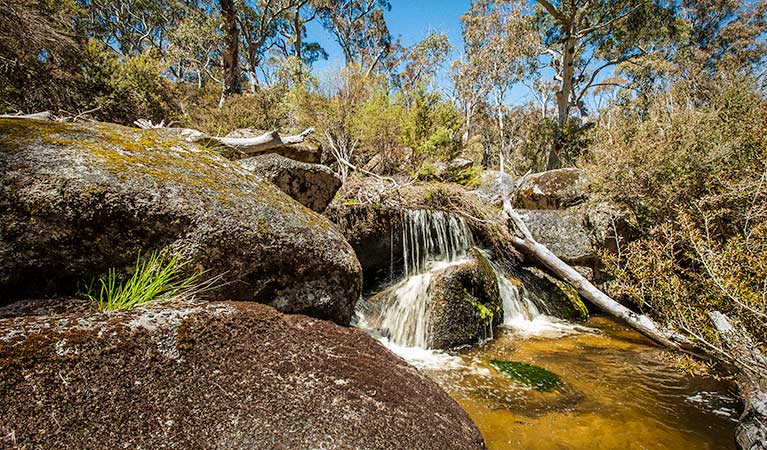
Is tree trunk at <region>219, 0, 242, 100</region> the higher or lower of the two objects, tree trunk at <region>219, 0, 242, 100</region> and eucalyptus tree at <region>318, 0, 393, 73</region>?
the lower

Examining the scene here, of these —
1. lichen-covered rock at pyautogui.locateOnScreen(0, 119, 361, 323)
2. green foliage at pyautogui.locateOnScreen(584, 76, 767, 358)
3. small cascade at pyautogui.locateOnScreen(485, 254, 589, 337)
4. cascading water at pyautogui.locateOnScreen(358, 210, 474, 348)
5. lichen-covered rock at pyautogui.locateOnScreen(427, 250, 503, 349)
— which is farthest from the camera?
small cascade at pyautogui.locateOnScreen(485, 254, 589, 337)

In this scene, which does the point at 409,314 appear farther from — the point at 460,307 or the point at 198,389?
the point at 198,389

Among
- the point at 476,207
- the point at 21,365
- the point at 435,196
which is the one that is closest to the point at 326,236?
the point at 21,365

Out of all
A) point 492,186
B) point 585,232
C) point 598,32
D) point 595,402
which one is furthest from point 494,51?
point 595,402

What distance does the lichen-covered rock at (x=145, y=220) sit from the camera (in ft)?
6.08

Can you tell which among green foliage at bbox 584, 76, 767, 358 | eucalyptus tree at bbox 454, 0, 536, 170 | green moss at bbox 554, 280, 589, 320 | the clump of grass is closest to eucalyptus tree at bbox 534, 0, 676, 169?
eucalyptus tree at bbox 454, 0, 536, 170

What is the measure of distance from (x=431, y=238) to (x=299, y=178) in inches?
109

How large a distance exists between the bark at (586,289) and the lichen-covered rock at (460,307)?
1.55 metres

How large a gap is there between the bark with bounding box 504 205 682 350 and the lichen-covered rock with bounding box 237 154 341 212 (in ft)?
12.4

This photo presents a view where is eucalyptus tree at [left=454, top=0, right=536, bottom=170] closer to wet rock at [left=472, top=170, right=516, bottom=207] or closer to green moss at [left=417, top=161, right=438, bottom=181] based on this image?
wet rock at [left=472, top=170, right=516, bottom=207]

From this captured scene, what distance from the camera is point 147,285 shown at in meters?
2.04

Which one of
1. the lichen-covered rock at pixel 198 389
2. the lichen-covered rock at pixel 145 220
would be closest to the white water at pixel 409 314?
the lichen-covered rock at pixel 145 220

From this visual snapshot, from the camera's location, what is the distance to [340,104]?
9148 millimetres

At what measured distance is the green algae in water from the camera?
11.7 feet
